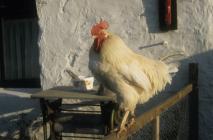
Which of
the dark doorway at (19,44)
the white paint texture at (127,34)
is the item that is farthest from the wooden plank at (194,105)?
the dark doorway at (19,44)

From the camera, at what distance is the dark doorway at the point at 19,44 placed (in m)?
8.53

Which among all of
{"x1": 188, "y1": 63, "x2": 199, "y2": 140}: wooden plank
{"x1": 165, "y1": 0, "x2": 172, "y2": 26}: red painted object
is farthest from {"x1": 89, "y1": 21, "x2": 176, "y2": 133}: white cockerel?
{"x1": 165, "y1": 0, "x2": 172, "y2": 26}: red painted object

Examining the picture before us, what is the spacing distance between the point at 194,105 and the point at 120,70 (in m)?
1.72

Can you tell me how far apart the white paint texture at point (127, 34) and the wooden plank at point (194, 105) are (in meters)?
0.15

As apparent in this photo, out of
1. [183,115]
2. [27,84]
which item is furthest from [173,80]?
[27,84]

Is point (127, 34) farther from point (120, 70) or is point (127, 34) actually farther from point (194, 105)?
point (120, 70)

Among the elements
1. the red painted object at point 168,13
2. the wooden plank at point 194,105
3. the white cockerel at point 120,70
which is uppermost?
the red painted object at point 168,13

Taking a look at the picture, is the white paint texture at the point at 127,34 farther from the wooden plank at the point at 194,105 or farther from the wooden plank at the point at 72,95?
the wooden plank at the point at 72,95

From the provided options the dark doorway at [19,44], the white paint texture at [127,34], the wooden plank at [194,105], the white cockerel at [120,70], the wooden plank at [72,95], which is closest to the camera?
the white cockerel at [120,70]

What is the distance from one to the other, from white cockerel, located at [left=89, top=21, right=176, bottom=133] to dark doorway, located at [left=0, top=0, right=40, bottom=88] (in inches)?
98.2

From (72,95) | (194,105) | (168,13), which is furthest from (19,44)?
(194,105)

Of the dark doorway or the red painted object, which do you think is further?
the dark doorway

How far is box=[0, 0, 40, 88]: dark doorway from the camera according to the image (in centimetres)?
853

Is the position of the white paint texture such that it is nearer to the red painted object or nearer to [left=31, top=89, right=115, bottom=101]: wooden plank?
the red painted object
